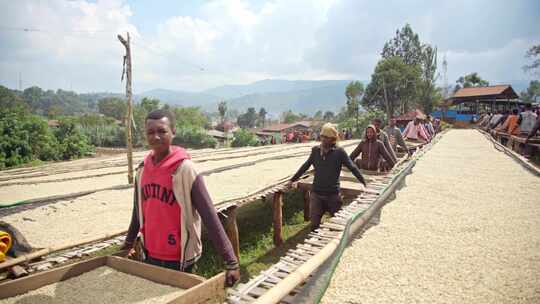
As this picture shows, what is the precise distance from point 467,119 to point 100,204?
35.5 meters

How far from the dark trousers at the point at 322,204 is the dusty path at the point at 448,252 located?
1.86 feet

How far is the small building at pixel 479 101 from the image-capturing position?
95.5 feet

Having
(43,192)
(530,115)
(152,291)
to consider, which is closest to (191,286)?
(152,291)

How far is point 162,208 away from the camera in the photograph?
1849mm

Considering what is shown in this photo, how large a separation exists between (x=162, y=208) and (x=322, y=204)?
2.71 meters

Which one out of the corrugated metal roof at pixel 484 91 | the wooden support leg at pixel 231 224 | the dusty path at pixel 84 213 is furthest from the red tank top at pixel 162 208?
the corrugated metal roof at pixel 484 91

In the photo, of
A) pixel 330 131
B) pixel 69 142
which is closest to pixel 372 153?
pixel 330 131

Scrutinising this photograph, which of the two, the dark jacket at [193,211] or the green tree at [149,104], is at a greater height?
the green tree at [149,104]

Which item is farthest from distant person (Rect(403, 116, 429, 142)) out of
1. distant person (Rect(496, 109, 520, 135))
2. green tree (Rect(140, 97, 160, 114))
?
green tree (Rect(140, 97, 160, 114))

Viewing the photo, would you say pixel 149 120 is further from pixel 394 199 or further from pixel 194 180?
pixel 394 199

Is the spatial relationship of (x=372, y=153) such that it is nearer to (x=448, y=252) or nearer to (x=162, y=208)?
(x=448, y=252)

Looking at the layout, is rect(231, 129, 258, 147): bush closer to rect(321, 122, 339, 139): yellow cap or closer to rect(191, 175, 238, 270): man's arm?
rect(321, 122, 339, 139): yellow cap

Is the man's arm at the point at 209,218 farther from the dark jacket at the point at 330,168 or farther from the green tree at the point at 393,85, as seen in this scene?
the green tree at the point at 393,85

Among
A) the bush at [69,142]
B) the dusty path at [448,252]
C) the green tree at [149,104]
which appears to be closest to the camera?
the dusty path at [448,252]
